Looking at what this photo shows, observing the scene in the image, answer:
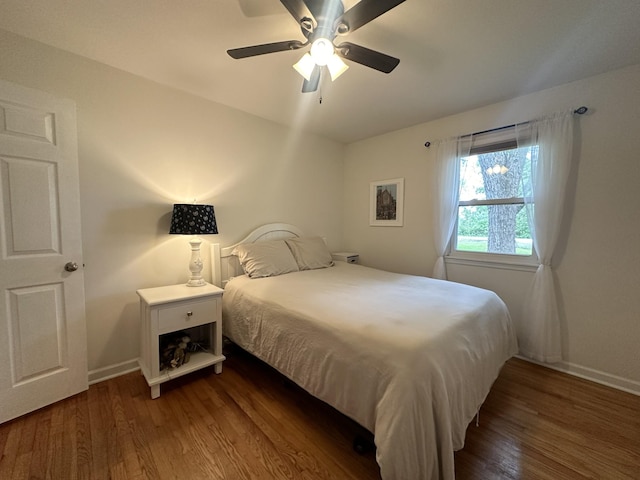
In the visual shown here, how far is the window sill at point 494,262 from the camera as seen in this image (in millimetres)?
2424

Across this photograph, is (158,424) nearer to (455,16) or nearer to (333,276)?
(333,276)

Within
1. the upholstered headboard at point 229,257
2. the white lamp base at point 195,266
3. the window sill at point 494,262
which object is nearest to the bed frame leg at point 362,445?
the white lamp base at point 195,266

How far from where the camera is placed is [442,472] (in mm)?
1106

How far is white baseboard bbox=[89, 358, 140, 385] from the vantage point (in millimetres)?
2027

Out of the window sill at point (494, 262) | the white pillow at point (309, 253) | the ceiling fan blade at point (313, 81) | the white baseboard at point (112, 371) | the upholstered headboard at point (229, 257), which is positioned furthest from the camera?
the white pillow at point (309, 253)

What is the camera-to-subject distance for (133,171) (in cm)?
217

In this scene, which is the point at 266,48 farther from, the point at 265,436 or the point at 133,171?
the point at 265,436

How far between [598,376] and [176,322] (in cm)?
334

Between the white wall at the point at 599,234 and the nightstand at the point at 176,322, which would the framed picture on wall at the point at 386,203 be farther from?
the nightstand at the point at 176,322

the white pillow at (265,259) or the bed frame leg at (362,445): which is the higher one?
the white pillow at (265,259)

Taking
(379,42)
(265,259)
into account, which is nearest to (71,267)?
(265,259)

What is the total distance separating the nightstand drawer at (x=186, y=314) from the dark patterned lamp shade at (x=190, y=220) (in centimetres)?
57

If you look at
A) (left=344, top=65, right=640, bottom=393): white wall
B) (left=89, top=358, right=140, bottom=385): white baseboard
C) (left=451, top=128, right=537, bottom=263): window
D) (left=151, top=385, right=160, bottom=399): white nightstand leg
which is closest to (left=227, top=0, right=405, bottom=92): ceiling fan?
(left=451, top=128, right=537, bottom=263): window

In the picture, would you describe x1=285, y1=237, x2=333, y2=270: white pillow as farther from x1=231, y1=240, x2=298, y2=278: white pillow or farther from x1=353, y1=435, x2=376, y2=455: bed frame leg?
x1=353, y1=435, x2=376, y2=455: bed frame leg
